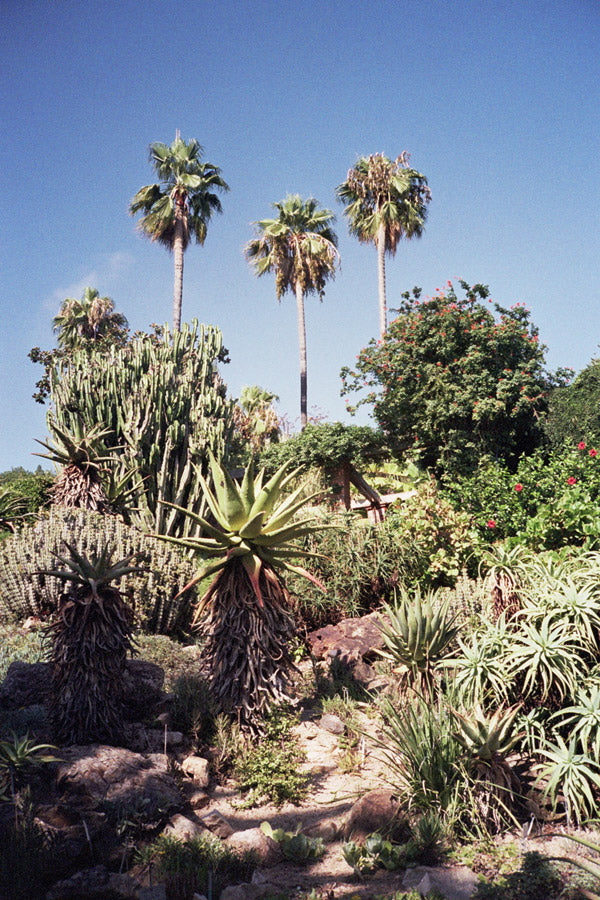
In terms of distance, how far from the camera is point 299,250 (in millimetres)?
26125

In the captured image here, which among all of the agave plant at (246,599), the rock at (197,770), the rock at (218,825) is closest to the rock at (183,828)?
the rock at (218,825)

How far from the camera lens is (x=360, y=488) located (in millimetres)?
16562

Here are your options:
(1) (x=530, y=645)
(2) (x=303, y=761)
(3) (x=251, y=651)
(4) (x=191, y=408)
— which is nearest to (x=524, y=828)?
(1) (x=530, y=645)

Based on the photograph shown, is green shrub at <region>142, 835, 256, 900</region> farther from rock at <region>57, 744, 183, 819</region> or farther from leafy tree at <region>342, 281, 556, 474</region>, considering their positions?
leafy tree at <region>342, 281, 556, 474</region>

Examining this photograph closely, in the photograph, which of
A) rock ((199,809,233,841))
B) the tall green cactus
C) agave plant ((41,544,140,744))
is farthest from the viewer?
the tall green cactus

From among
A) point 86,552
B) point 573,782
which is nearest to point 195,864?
point 573,782

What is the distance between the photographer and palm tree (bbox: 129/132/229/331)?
84.0 ft

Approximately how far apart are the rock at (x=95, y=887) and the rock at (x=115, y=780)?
58 centimetres

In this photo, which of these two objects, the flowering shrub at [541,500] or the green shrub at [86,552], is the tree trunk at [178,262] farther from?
the green shrub at [86,552]

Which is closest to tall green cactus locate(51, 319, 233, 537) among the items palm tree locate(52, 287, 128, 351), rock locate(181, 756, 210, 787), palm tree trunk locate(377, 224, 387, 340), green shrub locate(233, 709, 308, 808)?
green shrub locate(233, 709, 308, 808)

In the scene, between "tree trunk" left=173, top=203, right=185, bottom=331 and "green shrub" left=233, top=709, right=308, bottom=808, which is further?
"tree trunk" left=173, top=203, right=185, bottom=331

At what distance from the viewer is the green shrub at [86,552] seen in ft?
31.2

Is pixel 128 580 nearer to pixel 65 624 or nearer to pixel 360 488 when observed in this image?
pixel 65 624

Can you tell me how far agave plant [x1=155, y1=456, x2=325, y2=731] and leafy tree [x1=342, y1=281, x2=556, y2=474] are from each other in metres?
9.23
